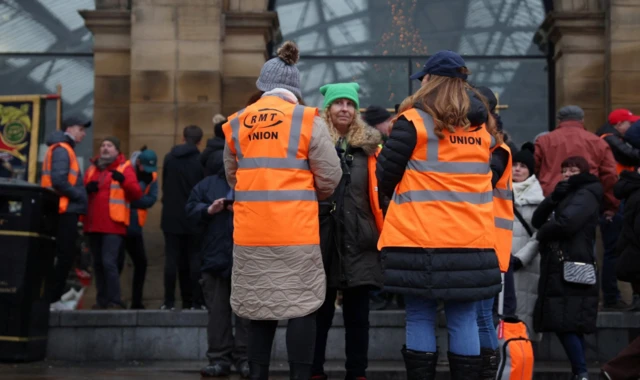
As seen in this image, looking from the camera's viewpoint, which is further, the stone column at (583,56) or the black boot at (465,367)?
the stone column at (583,56)

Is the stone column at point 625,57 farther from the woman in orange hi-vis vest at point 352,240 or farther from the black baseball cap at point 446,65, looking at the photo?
the black baseball cap at point 446,65

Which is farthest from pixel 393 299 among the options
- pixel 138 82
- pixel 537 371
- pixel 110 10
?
pixel 110 10

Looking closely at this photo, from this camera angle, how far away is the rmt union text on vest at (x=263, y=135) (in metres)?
7.15

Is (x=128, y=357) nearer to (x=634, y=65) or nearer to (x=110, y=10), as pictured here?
(x=110, y=10)

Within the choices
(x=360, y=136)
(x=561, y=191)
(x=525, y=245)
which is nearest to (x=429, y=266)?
(x=360, y=136)

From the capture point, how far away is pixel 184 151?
40.5 feet

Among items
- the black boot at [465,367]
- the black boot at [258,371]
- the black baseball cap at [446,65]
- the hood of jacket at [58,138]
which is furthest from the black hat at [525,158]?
the hood of jacket at [58,138]

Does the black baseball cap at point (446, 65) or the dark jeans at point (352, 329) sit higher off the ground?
the black baseball cap at point (446, 65)

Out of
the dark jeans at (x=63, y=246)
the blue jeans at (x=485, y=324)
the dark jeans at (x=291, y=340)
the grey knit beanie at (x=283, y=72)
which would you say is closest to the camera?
the dark jeans at (x=291, y=340)

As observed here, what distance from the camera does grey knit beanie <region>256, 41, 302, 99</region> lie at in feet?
24.6

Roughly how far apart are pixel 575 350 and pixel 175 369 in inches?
128

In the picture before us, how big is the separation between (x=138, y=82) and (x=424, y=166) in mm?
7734

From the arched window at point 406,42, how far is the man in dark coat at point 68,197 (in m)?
3.96

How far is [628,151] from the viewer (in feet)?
39.6
